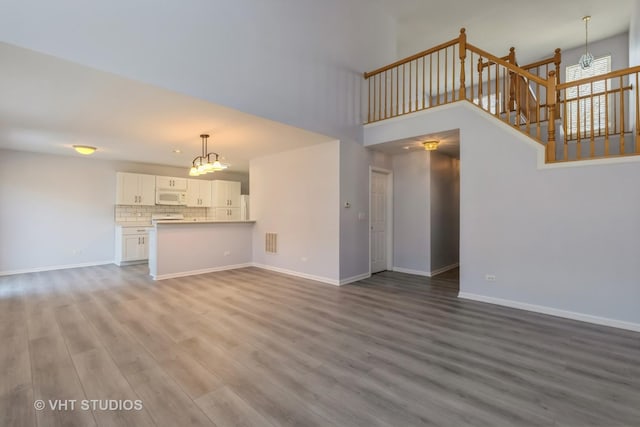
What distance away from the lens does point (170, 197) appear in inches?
315

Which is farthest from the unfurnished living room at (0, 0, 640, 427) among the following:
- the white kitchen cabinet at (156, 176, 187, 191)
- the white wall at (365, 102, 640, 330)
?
the white kitchen cabinet at (156, 176, 187, 191)

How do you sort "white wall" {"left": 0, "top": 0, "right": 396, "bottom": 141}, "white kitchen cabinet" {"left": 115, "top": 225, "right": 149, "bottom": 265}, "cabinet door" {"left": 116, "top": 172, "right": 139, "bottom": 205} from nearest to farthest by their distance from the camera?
"white wall" {"left": 0, "top": 0, "right": 396, "bottom": 141}, "white kitchen cabinet" {"left": 115, "top": 225, "right": 149, "bottom": 265}, "cabinet door" {"left": 116, "top": 172, "right": 139, "bottom": 205}

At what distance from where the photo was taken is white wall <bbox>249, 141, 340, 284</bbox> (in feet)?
17.0

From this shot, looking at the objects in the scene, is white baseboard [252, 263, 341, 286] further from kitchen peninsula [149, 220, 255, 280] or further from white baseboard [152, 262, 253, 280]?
kitchen peninsula [149, 220, 255, 280]

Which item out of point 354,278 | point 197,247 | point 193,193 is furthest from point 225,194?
point 354,278

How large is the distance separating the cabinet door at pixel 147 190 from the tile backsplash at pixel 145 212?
38 cm

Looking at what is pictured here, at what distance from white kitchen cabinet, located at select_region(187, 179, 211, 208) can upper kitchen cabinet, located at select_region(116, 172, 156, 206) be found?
0.96m

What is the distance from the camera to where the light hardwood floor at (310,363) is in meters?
1.80

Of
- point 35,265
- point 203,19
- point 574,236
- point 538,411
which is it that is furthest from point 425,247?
point 35,265

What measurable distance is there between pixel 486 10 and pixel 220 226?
22.8 feet

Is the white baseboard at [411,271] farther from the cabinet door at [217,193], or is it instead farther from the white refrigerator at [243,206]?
the cabinet door at [217,193]

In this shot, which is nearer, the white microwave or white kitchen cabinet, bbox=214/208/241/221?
the white microwave

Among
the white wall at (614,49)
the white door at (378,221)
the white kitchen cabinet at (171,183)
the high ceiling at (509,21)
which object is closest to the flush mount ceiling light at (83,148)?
the white kitchen cabinet at (171,183)

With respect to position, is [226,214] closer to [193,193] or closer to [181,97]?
[193,193]
